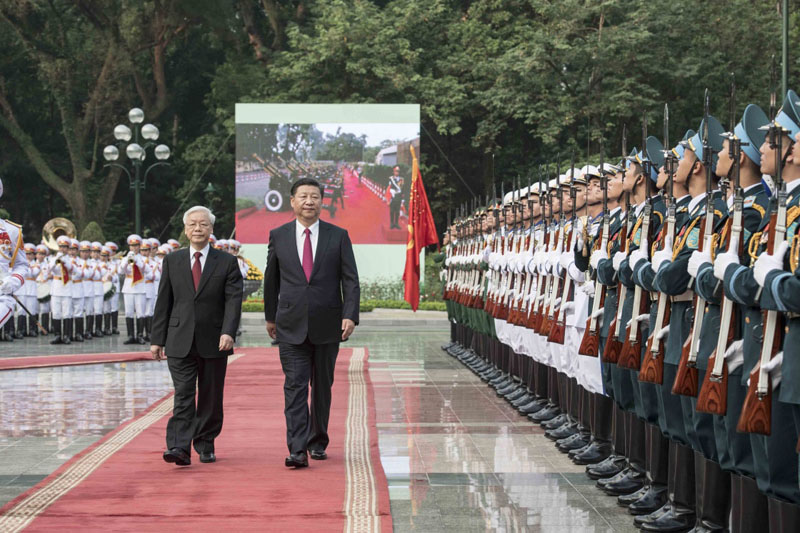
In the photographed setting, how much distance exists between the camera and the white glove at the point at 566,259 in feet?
27.1

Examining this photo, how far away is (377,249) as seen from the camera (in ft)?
103

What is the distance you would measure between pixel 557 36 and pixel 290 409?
97.0 ft

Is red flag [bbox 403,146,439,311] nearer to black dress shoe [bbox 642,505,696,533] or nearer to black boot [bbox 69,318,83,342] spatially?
black boot [bbox 69,318,83,342]

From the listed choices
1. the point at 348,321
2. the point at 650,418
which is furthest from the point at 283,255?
the point at 650,418

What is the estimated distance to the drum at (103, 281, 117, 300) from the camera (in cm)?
2451

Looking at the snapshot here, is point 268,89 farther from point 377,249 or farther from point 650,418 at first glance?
point 650,418

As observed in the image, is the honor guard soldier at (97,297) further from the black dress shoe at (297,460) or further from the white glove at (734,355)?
the white glove at (734,355)

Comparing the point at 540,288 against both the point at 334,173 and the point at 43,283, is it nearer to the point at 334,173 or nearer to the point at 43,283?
the point at 43,283

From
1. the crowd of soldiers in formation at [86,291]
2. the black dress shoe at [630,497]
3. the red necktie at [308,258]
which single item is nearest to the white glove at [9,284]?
the red necktie at [308,258]

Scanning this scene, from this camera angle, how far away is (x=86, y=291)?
74.8 feet

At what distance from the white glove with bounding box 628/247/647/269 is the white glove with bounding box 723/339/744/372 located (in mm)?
1247

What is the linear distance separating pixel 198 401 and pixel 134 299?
1399 centimetres

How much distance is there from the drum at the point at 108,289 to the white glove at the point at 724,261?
2084cm

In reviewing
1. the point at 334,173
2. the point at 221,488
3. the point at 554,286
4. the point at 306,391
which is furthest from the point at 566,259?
the point at 334,173
